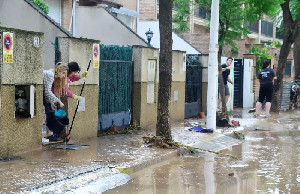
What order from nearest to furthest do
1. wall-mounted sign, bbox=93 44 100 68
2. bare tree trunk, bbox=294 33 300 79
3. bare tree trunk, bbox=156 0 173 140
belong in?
bare tree trunk, bbox=156 0 173 140 < wall-mounted sign, bbox=93 44 100 68 < bare tree trunk, bbox=294 33 300 79

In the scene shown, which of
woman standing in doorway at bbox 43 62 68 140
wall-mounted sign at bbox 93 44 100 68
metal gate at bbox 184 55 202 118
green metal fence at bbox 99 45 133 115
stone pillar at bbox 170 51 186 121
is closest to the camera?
woman standing in doorway at bbox 43 62 68 140

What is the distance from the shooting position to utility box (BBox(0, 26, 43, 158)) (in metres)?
10.5

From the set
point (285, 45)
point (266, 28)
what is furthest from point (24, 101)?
point (266, 28)

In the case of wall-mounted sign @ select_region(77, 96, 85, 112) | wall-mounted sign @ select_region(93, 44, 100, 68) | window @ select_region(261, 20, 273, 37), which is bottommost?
wall-mounted sign @ select_region(77, 96, 85, 112)

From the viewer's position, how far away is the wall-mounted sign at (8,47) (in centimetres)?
1043

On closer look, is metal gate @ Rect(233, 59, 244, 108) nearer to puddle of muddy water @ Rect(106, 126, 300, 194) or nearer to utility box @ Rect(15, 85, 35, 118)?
puddle of muddy water @ Rect(106, 126, 300, 194)

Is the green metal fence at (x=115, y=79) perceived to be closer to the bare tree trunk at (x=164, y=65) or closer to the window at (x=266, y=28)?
the bare tree trunk at (x=164, y=65)

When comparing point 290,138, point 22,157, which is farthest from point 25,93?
point 290,138

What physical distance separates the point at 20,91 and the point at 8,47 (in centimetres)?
96

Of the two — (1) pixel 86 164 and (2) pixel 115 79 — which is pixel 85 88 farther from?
(1) pixel 86 164

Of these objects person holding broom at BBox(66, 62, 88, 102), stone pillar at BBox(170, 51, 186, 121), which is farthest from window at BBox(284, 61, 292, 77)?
person holding broom at BBox(66, 62, 88, 102)

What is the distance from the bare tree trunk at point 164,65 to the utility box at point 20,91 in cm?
261

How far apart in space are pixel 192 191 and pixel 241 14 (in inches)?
480

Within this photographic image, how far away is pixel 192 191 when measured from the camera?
8938 mm
